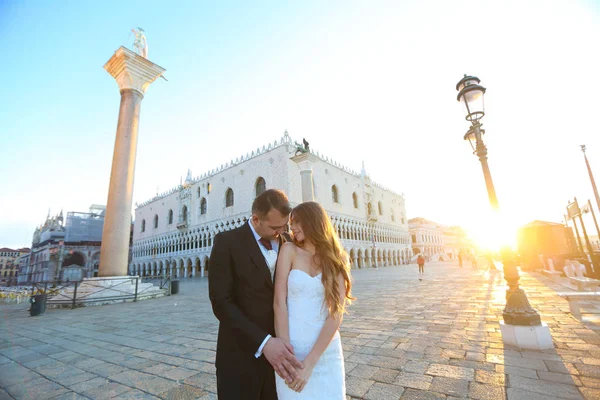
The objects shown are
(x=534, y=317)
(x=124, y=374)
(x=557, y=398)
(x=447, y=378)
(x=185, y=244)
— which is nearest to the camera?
(x=557, y=398)

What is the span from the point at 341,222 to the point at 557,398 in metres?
28.8

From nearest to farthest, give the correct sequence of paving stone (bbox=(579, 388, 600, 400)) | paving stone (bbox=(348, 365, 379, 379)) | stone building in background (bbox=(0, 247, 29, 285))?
1. paving stone (bbox=(579, 388, 600, 400))
2. paving stone (bbox=(348, 365, 379, 379))
3. stone building in background (bbox=(0, 247, 29, 285))

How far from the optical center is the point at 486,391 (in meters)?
2.28

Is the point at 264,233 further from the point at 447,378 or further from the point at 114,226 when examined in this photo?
the point at 114,226

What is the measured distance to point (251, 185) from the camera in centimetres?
2739

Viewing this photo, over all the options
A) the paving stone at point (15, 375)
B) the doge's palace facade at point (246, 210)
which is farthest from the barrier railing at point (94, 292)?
the doge's palace facade at point (246, 210)

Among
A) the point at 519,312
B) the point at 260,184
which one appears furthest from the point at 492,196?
the point at 260,184

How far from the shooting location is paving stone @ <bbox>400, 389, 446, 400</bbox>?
2.21 m

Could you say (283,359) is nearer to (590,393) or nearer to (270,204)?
(270,204)

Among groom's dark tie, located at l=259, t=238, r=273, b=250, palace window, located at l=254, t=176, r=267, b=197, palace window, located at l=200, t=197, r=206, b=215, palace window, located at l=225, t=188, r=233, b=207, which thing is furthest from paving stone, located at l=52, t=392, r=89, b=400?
palace window, located at l=200, t=197, r=206, b=215

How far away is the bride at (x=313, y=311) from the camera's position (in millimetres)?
1348

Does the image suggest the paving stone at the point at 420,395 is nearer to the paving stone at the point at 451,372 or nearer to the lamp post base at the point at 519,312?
the paving stone at the point at 451,372

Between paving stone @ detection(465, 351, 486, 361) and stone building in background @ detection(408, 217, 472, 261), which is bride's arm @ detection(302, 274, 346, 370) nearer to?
paving stone @ detection(465, 351, 486, 361)

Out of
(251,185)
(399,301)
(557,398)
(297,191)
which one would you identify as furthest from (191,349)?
(251,185)
